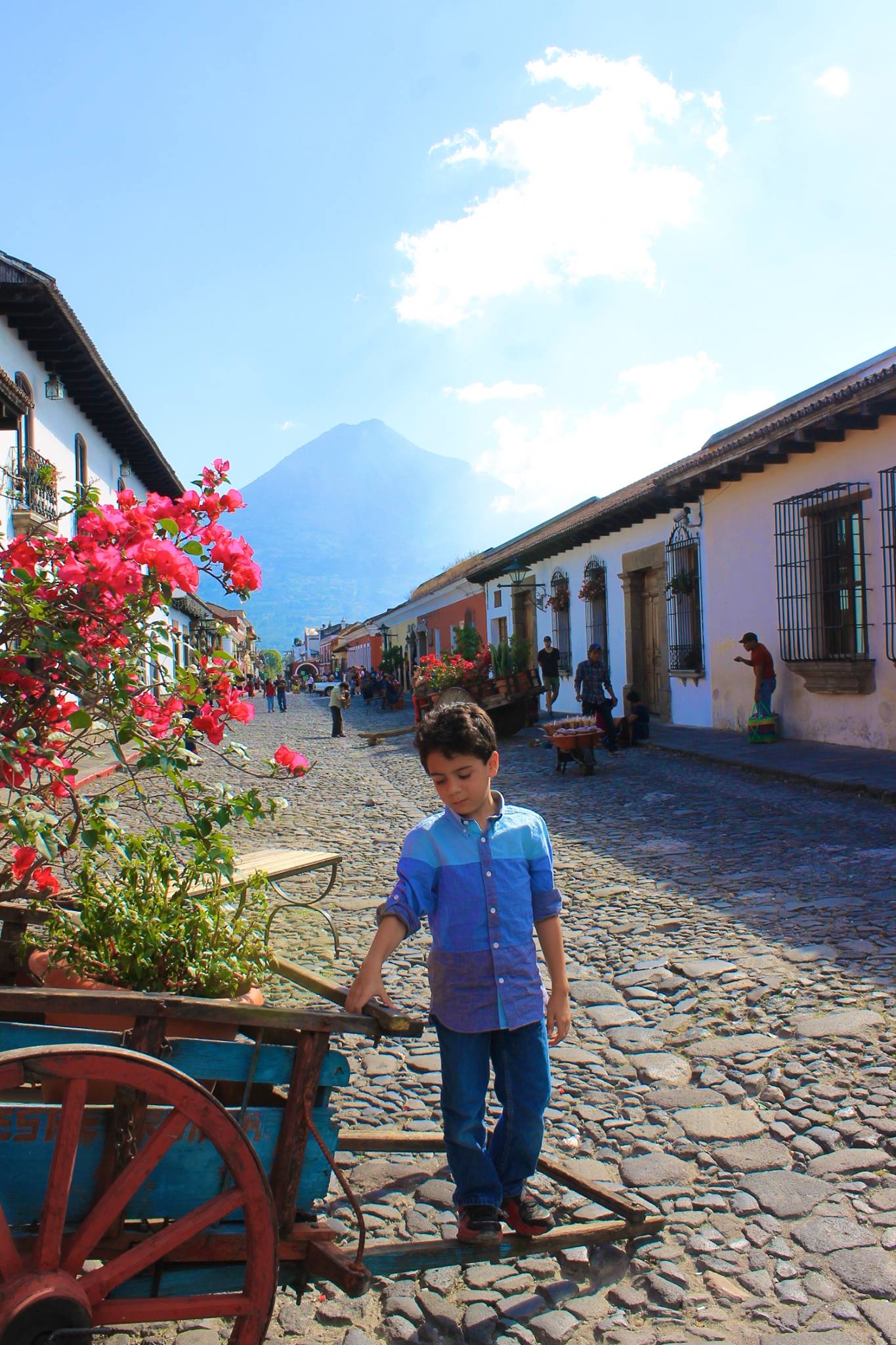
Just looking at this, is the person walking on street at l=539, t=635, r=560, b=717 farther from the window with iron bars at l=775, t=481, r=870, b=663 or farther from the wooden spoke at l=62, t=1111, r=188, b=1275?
the wooden spoke at l=62, t=1111, r=188, b=1275

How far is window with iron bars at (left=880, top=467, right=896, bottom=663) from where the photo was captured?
33.3ft

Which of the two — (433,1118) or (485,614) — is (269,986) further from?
(485,614)

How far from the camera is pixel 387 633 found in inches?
1699

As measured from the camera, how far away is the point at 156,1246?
Result: 67.2 inches

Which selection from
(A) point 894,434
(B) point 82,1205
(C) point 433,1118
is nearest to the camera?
(B) point 82,1205

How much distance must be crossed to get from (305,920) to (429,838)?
3471 mm

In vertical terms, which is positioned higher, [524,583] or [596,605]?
[524,583]

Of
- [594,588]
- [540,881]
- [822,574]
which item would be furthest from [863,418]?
[594,588]

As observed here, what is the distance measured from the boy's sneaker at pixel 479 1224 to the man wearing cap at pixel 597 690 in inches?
441

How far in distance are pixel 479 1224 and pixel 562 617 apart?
19.6m

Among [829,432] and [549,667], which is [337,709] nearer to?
[549,667]

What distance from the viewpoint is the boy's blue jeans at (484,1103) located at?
2379mm

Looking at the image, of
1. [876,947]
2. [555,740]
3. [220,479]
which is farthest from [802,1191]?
[555,740]

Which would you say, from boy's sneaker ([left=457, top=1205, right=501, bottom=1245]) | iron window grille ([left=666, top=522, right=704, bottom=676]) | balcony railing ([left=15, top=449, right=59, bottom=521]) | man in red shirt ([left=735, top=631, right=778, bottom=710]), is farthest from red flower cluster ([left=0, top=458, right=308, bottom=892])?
iron window grille ([left=666, top=522, right=704, bottom=676])
